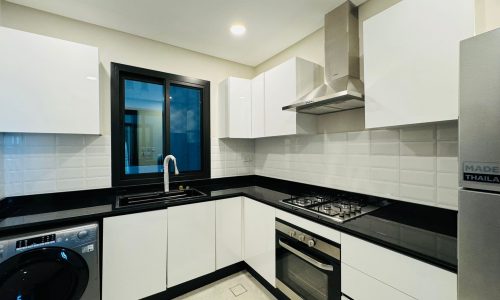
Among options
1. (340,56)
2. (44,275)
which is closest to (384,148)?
(340,56)

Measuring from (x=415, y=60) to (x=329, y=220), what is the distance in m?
1.02

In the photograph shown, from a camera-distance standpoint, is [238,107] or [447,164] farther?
[238,107]

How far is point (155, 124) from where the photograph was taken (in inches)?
91.3

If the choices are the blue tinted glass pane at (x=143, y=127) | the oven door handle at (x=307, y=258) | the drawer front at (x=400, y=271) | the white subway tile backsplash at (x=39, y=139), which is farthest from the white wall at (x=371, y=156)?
the white subway tile backsplash at (x=39, y=139)

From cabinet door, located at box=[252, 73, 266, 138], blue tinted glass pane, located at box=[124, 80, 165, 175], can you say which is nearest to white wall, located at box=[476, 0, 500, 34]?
cabinet door, located at box=[252, 73, 266, 138]

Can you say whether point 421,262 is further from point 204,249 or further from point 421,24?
point 204,249

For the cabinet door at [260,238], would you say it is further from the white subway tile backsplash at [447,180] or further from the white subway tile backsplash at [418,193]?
the white subway tile backsplash at [447,180]

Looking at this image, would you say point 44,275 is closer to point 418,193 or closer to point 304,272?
point 304,272

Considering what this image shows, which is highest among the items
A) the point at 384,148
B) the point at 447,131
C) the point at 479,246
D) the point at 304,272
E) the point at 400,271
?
the point at 447,131

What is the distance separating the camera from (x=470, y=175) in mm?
695

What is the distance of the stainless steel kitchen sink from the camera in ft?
6.21

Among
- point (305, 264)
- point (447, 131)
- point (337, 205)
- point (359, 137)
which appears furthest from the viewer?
point (359, 137)

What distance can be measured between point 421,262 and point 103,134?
2.51m

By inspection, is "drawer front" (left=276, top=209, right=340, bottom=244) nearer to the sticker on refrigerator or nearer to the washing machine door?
the sticker on refrigerator
